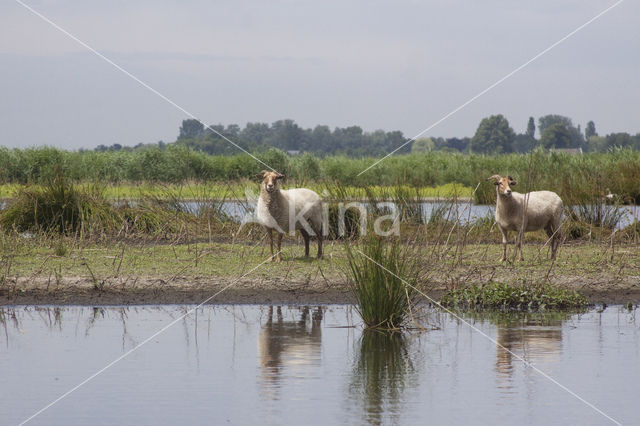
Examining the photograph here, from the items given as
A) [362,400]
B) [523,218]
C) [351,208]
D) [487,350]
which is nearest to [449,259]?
[523,218]

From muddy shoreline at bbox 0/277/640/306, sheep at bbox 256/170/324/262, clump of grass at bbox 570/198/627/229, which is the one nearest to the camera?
muddy shoreline at bbox 0/277/640/306

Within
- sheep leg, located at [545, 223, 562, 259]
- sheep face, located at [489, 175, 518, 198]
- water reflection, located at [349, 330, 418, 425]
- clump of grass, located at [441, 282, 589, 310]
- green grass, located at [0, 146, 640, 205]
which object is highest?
green grass, located at [0, 146, 640, 205]

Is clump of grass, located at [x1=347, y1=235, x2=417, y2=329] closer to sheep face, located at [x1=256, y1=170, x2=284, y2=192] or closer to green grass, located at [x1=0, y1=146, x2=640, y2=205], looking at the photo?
sheep face, located at [x1=256, y1=170, x2=284, y2=192]

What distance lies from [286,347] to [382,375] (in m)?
1.62

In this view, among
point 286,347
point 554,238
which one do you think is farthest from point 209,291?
point 554,238

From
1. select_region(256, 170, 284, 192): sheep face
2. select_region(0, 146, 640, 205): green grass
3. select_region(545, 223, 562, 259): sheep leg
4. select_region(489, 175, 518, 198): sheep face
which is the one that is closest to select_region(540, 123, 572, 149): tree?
select_region(0, 146, 640, 205): green grass

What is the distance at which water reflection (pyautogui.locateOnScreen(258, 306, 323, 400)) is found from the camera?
943 centimetres

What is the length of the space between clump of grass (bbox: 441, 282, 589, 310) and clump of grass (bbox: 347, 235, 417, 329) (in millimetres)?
1939

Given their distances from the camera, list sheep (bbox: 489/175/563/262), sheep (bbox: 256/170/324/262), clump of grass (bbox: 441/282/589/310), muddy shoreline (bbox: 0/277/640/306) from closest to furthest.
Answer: clump of grass (bbox: 441/282/589/310)
muddy shoreline (bbox: 0/277/640/306)
sheep (bbox: 256/170/324/262)
sheep (bbox: 489/175/563/262)

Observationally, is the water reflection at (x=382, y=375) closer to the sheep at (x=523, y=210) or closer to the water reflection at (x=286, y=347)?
the water reflection at (x=286, y=347)

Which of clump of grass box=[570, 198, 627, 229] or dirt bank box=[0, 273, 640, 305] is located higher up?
clump of grass box=[570, 198, 627, 229]

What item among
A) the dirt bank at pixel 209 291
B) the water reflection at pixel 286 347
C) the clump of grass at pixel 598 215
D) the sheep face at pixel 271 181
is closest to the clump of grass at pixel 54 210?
the sheep face at pixel 271 181

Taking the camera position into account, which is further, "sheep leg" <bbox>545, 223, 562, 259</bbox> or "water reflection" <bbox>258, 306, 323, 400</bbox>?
"sheep leg" <bbox>545, 223, 562, 259</bbox>

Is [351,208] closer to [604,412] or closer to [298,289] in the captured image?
[298,289]
